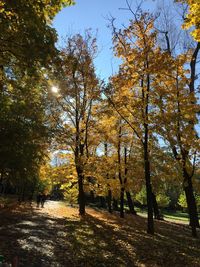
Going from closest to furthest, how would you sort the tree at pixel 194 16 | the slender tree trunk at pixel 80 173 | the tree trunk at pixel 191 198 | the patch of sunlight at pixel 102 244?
the tree at pixel 194 16 → the patch of sunlight at pixel 102 244 → the tree trunk at pixel 191 198 → the slender tree trunk at pixel 80 173

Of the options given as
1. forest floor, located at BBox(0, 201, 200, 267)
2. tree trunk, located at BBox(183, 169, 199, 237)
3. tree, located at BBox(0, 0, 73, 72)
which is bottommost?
forest floor, located at BBox(0, 201, 200, 267)

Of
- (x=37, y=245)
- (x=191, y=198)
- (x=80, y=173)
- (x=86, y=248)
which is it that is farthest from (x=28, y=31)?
(x=80, y=173)

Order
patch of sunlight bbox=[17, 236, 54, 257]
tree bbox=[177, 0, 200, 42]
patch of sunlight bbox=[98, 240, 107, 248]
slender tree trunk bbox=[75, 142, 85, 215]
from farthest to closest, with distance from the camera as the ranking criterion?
slender tree trunk bbox=[75, 142, 85, 215] → patch of sunlight bbox=[98, 240, 107, 248] → patch of sunlight bbox=[17, 236, 54, 257] → tree bbox=[177, 0, 200, 42]

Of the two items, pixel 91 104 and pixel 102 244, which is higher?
pixel 91 104

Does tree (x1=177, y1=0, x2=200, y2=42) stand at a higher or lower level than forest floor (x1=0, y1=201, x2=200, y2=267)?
higher

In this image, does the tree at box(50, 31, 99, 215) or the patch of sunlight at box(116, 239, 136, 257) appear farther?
the tree at box(50, 31, 99, 215)

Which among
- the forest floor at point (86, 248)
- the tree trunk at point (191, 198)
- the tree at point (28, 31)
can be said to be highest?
the tree at point (28, 31)

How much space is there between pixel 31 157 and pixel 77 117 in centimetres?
563

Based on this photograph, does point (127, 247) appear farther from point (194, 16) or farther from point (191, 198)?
point (194, 16)

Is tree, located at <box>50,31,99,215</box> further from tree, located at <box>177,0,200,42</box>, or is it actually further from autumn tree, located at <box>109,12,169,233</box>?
tree, located at <box>177,0,200,42</box>

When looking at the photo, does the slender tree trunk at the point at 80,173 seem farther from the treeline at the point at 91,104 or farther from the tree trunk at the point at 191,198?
the tree trunk at the point at 191,198

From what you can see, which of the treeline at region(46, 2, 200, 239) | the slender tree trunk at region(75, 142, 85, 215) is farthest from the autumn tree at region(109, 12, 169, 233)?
the slender tree trunk at region(75, 142, 85, 215)

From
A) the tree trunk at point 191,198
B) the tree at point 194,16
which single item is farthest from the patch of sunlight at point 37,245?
the tree trunk at point 191,198

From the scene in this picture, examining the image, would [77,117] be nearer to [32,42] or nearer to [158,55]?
[158,55]
